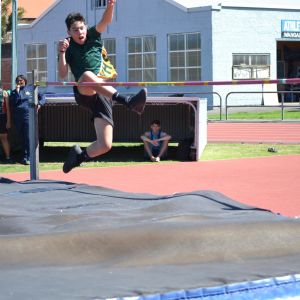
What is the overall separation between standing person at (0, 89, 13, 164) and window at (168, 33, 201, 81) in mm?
23467

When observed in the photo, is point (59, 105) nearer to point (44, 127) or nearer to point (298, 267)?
point (44, 127)

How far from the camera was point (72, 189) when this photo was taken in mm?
7051

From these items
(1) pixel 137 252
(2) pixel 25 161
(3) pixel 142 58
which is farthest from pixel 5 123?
(3) pixel 142 58

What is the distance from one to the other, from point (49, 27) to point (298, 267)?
3864 cm

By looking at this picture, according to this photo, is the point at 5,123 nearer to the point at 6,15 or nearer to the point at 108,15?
the point at 108,15

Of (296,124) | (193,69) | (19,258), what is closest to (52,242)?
(19,258)

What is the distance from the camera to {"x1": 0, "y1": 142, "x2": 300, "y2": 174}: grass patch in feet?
43.1

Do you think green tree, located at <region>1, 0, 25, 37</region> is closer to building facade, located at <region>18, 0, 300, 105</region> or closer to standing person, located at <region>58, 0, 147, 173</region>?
building facade, located at <region>18, 0, 300, 105</region>

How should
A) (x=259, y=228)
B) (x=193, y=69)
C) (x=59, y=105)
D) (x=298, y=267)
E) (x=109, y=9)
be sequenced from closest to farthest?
(x=298, y=267), (x=259, y=228), (x=109, y=9), (x=59, y=105), (x=193, y=69)

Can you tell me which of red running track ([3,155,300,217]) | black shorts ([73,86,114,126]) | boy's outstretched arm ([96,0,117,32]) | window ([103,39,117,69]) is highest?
window ([103,39,117,69])

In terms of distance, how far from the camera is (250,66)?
Answer: 122ft

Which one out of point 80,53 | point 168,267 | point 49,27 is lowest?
point 168,267

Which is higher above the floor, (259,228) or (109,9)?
(109,9)

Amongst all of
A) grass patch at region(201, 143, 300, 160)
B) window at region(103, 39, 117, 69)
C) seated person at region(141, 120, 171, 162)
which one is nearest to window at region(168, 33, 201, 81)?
window at region(103, 39, 117, 69)
